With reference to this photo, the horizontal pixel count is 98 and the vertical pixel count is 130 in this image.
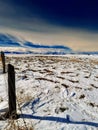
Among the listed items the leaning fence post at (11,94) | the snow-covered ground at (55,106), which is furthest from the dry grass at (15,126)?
the leaning fence post at (11,94)

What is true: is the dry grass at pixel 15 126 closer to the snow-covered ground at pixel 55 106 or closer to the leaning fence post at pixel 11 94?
the snow-covered ground at pixel 55 106

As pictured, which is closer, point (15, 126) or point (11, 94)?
point (15, 126)

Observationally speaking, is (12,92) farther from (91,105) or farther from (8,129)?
(91,105)

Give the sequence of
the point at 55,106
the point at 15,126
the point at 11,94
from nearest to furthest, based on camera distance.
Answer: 1. the point at 15,126
2. the point at 11,94
3. the point at 55,106

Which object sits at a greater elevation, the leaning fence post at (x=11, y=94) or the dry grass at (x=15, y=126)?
the leaning fence post at (x=11, y=94)

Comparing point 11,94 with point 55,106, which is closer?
point 11,94

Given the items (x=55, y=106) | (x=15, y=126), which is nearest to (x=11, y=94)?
(x=15, y=126)

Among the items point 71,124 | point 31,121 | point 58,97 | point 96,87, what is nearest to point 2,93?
point 58,97

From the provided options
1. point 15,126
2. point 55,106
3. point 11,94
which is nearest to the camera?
point 15,126

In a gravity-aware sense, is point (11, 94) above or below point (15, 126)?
above

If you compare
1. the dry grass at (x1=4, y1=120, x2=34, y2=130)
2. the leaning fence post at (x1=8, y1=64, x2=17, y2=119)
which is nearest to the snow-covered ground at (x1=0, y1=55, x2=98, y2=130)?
the dry grass at (x1=4, y1=120, x2=34, y2=130)

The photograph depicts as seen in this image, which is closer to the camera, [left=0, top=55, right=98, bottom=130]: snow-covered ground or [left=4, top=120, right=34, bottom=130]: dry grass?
[left=4, top=120, right=34, bottom=130]: dry grass

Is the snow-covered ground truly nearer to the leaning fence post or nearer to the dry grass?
the dry grass

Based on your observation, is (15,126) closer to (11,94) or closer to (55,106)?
(11,94)
